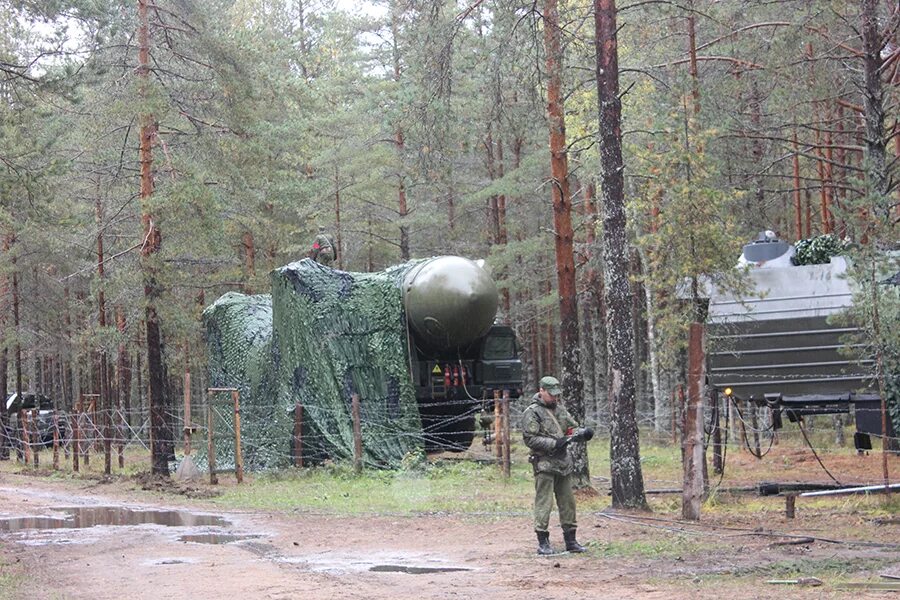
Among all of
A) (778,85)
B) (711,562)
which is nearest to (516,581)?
(711,562)

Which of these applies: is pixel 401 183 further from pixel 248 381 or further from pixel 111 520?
pixel 111 520

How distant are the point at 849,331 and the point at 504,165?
21996mm

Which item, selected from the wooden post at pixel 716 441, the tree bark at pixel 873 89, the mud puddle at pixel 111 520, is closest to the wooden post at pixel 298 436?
the mud puddle at pixel 111 520

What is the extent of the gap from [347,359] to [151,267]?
4058mm

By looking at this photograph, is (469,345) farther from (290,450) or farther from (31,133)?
(31,133)

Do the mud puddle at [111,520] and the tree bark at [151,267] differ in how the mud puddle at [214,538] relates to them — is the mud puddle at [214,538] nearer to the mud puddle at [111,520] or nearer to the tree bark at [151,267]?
the mud puddle at [111,520]

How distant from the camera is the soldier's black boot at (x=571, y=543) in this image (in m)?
10.9

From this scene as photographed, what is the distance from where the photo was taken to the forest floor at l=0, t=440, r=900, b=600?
8.90 metres

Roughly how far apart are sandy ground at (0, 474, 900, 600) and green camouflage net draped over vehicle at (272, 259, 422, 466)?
519 cm

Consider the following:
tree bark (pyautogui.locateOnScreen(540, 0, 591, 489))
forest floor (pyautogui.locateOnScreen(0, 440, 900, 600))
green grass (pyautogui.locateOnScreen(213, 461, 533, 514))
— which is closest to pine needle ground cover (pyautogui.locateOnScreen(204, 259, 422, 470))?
green grass (pyautogui.locateOnScreen(213, 461, 533, 514))

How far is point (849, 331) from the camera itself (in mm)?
16656

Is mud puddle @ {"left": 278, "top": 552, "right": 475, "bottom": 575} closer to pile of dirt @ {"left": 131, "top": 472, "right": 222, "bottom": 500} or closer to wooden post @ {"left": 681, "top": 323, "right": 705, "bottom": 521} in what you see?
wooden post @ {"left": 681, "top": 323, "right": 705, "bottom": 521}

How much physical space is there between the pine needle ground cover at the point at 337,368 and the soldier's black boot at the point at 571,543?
8711 mm

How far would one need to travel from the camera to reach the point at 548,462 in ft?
36.2
